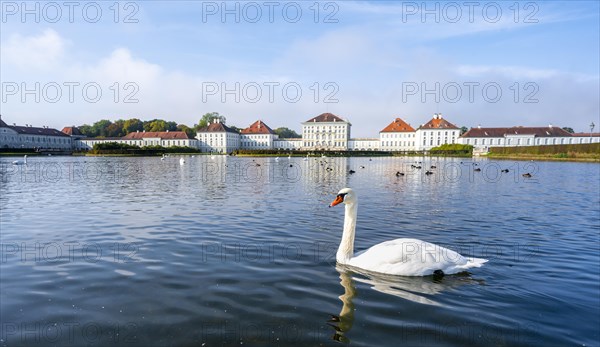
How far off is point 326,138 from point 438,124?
46660mm

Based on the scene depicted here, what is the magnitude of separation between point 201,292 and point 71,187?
1822cm

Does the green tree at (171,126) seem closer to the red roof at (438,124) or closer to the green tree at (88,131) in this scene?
the green tree at (88,131)

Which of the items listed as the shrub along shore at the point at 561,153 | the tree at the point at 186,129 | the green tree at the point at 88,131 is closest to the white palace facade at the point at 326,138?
the green tree at the point at 88,131

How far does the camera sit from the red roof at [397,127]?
14975 cm

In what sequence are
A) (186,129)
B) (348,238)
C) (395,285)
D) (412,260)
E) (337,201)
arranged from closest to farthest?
(395,285) < (412,260) < (337,201) < (348,238) < (186,129)

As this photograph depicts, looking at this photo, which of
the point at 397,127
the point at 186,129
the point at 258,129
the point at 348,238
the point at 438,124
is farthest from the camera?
the point at 186,129

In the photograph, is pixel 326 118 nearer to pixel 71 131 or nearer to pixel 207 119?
pixel 207 119

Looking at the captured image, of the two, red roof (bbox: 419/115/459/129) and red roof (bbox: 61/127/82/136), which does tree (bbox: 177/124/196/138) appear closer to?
red roof (bbox: 61/127/82/136)

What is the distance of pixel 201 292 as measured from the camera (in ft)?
17.9

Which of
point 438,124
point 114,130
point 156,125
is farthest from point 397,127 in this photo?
point 114,130

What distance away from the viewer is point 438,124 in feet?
465

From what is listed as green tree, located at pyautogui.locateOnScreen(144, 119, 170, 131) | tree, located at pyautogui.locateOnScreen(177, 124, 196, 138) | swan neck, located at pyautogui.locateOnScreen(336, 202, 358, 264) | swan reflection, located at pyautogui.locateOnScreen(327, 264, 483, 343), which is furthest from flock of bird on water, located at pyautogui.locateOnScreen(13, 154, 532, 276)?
tree, located at pyautogui.locateOnScreen(177, 124, 196, 138)

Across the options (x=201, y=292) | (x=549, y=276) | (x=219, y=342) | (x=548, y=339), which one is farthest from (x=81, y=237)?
(x=549, y=276)

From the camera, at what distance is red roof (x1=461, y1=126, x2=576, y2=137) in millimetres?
124975
